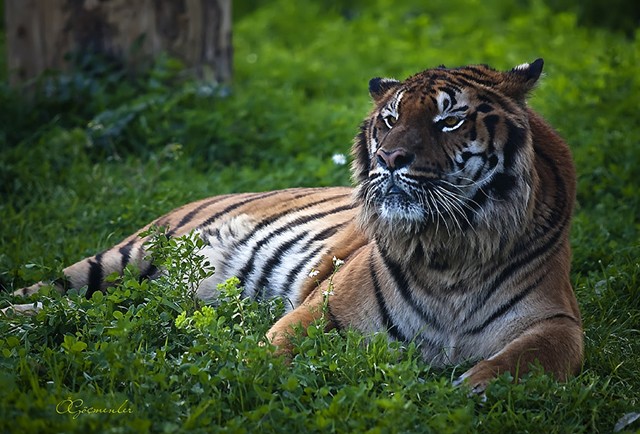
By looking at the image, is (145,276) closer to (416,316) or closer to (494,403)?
(416,316)

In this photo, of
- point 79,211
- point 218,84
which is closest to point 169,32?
point 218,84

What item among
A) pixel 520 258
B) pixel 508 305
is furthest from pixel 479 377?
pixel 520 258

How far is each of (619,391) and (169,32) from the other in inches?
177

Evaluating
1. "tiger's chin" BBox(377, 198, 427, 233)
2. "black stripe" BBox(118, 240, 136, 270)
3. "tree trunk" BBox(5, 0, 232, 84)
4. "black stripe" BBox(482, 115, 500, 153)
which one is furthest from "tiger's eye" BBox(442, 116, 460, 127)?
"tree trunk" BBox(5, 0, 232, 84)

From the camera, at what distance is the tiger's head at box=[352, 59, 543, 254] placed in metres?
3.52

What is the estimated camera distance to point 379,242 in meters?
3.86

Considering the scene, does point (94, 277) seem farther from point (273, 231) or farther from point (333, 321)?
point (333, 321)

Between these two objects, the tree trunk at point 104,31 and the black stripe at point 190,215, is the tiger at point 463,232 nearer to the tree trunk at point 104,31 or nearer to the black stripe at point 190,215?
the black stripe at point 190,215

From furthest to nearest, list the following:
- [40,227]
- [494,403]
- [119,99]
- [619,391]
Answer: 1. [119,99]
2. [40,227]
3. [619,391]
4. [494,403]

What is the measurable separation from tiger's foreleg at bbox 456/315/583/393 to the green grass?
100mm

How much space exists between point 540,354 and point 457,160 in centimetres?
78

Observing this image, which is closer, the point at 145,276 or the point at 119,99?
the point at 145,276

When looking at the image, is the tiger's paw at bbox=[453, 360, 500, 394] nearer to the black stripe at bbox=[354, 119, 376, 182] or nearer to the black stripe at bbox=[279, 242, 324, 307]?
the black stripe at bbox=[354, 119, 376, 182]

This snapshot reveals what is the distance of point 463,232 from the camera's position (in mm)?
3600
